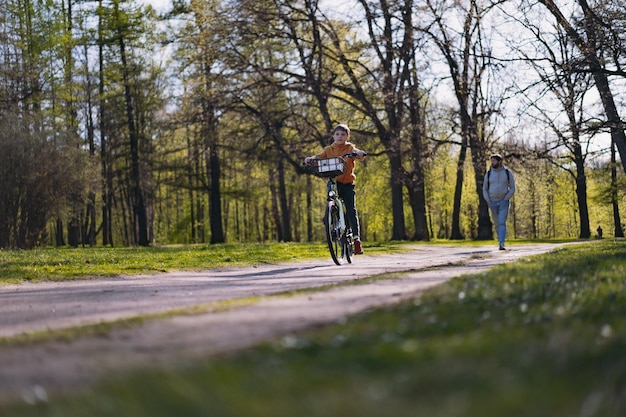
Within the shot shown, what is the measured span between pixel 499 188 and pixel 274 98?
14515mm

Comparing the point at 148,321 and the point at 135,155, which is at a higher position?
the point at 135,155

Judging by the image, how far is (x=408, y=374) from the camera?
2797mm

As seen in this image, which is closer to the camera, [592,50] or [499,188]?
[592,50]

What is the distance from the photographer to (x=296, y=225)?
6444cm

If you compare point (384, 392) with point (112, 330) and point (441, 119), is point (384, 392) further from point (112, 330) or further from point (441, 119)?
point (441, 119)

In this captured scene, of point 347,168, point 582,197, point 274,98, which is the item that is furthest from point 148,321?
point 582,197

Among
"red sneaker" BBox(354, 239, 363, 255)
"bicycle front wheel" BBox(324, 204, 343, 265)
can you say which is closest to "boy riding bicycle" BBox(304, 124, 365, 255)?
"bicycle front wheel" BBox(324, 204, 343, 265)

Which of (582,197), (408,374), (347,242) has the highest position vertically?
(582,197)

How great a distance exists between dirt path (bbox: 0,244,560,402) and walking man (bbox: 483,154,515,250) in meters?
7.75

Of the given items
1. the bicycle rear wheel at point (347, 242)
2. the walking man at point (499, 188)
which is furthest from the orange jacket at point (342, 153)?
the walking man at point (499, 188)

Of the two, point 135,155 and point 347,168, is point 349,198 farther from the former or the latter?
point 135,155

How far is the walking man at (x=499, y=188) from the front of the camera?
661 inches

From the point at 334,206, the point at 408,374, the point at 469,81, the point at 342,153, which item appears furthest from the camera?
the point at 469,81

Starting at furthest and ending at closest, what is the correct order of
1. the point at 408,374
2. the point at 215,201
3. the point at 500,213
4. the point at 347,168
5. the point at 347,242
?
the point at 215,201, the point at 500,213, the point at 347,242, the point at 347,168, the point at 408,374
